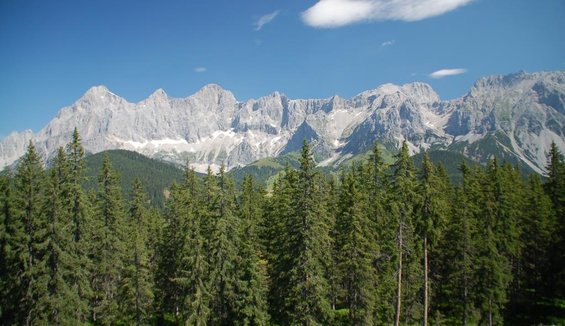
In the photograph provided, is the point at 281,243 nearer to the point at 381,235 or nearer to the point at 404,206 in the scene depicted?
the point at 381,235

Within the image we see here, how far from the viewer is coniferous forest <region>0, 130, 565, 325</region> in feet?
111

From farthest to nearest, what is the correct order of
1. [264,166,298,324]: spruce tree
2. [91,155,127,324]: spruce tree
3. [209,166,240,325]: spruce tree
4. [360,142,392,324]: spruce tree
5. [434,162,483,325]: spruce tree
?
[91,155,127,324]: spruce tree
[434,162,483,325]: spruce tree
[360,142,392,324]: spruce tree
[209,166,240,325]: spruce tree
[264,166,298,324]: spruce tree

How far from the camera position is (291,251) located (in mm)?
34719

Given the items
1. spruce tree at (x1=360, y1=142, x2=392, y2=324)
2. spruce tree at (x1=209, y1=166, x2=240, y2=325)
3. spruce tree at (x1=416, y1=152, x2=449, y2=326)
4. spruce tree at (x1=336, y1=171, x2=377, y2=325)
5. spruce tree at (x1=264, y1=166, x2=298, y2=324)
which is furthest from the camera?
spruce tree at (x1=360, y1=142, x2=392, y2=324)

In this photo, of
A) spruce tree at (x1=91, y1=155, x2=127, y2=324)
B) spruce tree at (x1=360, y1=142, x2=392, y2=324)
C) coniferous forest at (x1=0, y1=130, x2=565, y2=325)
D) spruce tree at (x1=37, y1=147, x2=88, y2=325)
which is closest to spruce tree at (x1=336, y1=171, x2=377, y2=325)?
coniferous forest at (x1=0, y1=130, x2=565, y2=325)

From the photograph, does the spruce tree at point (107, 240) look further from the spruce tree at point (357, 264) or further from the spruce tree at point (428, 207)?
the spruce tree at point (428, 207)

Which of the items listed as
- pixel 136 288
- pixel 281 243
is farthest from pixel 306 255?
pixel 136 288

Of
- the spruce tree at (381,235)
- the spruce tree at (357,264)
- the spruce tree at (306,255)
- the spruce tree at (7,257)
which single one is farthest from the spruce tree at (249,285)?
the spruce tree at (7,257)

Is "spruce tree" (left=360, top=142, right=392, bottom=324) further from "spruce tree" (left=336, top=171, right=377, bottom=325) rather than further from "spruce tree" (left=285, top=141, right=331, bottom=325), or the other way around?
"spruce tree" (left=285, top=141, right=331, bottom=325)

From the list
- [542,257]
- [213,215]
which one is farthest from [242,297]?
[542,257]

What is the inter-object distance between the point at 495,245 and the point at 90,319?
1839 inches

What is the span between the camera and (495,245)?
40.5m

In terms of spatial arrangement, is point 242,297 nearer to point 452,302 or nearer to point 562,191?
point 452,302

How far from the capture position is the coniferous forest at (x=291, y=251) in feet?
111
